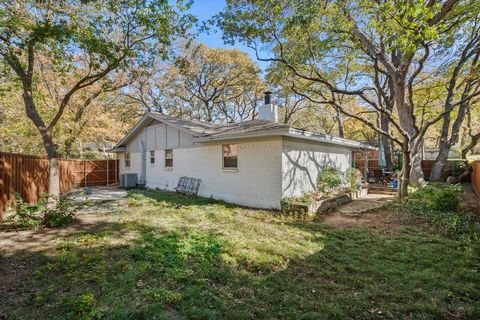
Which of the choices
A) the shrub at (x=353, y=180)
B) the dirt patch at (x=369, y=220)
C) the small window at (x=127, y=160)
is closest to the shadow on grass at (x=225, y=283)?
the dirt patch at (x=369, y=220)

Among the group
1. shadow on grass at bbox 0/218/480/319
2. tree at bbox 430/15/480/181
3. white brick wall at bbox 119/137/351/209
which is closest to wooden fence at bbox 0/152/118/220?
shadow on grass at bbox 0/218/480/319

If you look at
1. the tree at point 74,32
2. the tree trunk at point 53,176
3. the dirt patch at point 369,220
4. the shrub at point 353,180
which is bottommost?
the dirt patch at point 369,220

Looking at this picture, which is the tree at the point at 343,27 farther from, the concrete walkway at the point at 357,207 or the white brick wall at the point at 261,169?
the white brick wall at the point at 261,169

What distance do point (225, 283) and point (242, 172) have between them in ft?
20.7

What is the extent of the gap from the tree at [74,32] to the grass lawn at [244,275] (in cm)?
405

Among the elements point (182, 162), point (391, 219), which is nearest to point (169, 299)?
point (391, 219)

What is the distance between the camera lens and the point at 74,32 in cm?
632

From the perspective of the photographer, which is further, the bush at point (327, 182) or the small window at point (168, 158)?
the small window at point (168, 158)

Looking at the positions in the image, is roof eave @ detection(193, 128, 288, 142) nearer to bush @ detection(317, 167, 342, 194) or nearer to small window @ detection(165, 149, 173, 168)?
small window @ detection(165, 149, 173, 168)

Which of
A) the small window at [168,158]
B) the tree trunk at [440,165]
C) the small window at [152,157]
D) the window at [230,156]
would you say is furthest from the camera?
the tree trunk at [440,165]

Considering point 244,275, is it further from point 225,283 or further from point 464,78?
point 464,78

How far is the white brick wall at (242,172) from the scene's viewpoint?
8.98 m

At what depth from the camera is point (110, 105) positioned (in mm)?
21812

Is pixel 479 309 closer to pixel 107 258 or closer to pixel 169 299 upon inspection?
pixel 169 299
